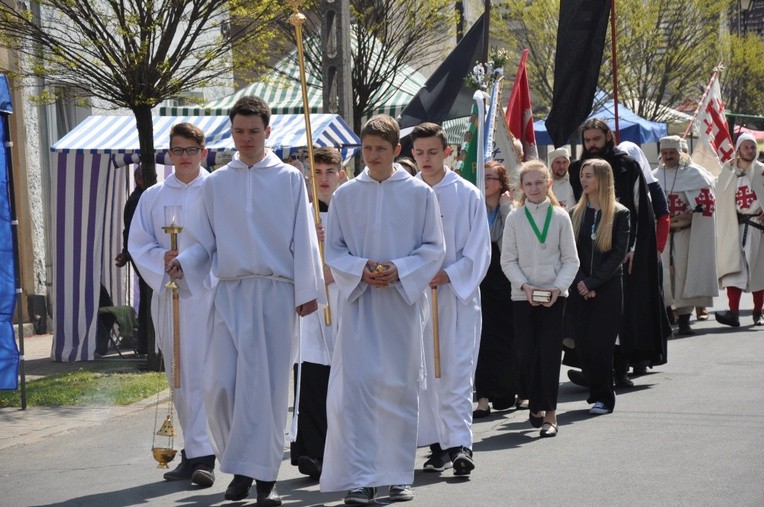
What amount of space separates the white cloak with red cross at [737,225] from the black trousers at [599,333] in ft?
19.8

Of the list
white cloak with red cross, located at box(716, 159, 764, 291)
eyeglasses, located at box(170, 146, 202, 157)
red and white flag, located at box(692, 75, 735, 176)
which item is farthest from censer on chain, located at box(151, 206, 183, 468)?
red and white flag, located at box(692, 75, 735, 176)

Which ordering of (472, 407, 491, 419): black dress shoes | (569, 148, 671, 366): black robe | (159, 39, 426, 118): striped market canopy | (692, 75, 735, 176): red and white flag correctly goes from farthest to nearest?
(159, 39, 426, 118): striped market canopy
(692, 75, 735, 176): red and white flag
(569, 148, 671, 366): black robe
(472, 407, 491, 419): black dress shoes

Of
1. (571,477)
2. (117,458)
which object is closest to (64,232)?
(117,458)

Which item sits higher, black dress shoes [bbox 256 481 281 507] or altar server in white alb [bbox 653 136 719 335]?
altar server in white alb [bbox 653 136 719 335]

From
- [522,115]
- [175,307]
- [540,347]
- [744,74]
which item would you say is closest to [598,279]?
[540,347]

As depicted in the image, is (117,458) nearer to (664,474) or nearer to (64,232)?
(664,474)

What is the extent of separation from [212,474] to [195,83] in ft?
21.6

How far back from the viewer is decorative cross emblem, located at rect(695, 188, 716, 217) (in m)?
15.6

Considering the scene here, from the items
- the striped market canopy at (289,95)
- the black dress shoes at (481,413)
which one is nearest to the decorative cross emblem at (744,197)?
the striped market canopy at (289,95)

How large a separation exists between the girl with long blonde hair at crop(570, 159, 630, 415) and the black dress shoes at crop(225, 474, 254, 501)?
11.2ft

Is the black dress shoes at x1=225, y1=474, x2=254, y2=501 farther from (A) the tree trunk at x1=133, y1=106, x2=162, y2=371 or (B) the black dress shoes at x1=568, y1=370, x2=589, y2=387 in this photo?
(A) the tree trunk at x1=133, y1=106, x2=162, y2=371

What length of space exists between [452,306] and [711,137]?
12114 millimetres

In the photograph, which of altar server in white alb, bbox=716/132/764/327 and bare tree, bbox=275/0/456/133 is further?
bare tree, bbox=275/0/456/133

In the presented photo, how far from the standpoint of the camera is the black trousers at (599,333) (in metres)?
10.0
